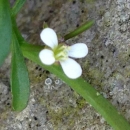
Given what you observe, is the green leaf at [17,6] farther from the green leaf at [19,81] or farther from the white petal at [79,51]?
the white petal at [79,51]

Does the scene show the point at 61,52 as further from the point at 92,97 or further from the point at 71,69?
the point at 92,97

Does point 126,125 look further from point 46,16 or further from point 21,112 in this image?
point 46,16

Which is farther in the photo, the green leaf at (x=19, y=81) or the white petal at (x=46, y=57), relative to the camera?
the green leaf at (x=19, y=81)

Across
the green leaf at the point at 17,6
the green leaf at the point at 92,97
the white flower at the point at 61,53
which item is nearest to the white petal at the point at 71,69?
the white flower at the point at 61,53

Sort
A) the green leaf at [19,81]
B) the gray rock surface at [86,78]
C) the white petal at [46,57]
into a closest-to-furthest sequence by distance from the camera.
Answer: the white petal at [46,57] < the green leaf at [19,81] < the gray rock surface at [86,78]

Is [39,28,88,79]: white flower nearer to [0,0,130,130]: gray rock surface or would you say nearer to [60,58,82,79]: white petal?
[60,58,82,79]: white petal

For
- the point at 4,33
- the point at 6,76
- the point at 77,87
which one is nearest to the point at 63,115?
the point at 77,87
